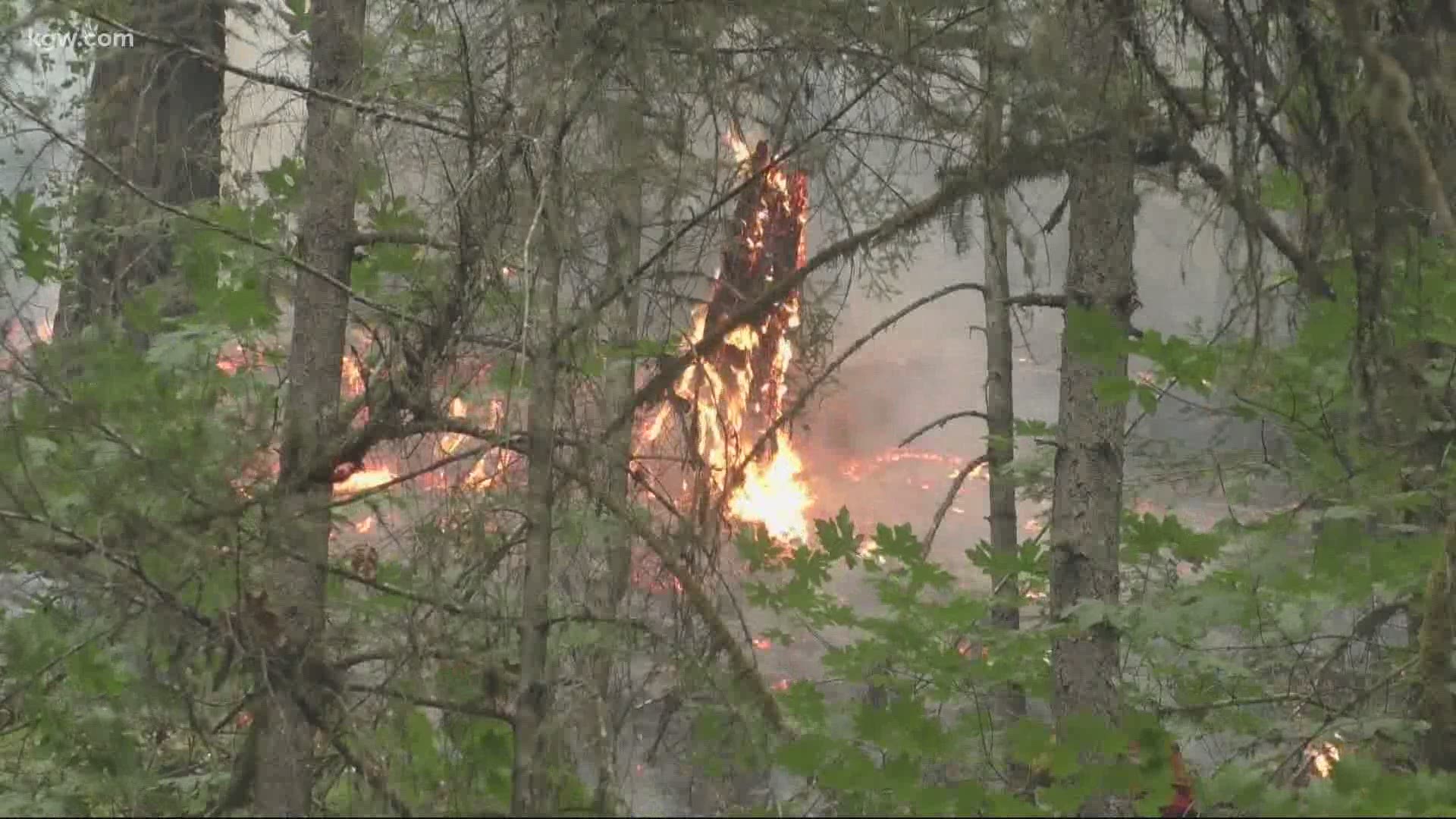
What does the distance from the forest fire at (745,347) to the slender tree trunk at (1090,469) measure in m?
1.36

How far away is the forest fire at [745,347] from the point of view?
12.4 feet

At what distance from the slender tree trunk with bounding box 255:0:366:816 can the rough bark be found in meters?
0.51

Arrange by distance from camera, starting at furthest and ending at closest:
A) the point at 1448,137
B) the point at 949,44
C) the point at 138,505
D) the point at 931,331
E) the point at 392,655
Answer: the point at 931,331, the point at 949,44, the point at 1448,137, the point at 392,655, the point at 138,505

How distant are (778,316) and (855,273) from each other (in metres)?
0.76

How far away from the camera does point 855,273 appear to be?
5.46m

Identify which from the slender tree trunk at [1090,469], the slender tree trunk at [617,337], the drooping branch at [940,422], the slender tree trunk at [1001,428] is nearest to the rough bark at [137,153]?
the slender tree trunk at [617,337]

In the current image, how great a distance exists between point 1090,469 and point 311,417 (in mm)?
3641

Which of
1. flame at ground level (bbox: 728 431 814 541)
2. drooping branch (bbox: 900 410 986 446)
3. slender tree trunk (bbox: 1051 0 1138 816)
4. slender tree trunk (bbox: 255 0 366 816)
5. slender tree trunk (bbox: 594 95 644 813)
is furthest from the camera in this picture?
flame at ground level (bbox: 728 431 814 541)

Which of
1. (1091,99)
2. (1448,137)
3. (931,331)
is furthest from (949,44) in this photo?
(931,331)

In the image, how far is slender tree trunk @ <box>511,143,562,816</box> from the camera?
2703 mm

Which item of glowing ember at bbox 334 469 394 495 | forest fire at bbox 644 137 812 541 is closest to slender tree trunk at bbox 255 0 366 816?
glowing ember at bbox 334 469 394 495

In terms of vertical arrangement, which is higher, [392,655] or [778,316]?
[778,316]

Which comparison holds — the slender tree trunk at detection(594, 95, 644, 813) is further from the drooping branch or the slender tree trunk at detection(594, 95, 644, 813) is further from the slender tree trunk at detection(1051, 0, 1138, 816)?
the drooping branch

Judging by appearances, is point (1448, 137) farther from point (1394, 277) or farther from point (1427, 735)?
point (1427, 735)
